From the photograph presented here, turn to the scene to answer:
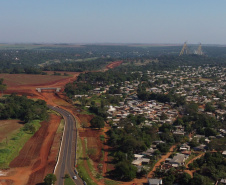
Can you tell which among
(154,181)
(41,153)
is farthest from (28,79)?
(154,181)

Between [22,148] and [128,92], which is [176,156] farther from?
[128,92]

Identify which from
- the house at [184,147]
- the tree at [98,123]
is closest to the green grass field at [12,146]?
the tree at [98,123]

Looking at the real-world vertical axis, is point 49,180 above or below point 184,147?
above

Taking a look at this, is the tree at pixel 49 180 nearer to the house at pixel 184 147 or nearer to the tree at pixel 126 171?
the tree at pixel 126 171

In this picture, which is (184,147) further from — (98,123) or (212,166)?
(98,123)

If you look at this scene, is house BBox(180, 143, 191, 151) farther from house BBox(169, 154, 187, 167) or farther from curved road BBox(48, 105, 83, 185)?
curved road BBox(48, 105, 83, 185)

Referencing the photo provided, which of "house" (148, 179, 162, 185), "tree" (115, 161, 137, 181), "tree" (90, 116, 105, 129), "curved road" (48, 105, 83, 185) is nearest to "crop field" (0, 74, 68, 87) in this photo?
"curved road" (48, 105, 83, 185)
